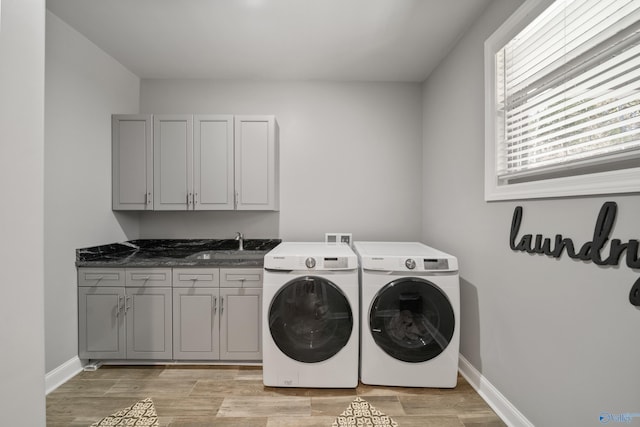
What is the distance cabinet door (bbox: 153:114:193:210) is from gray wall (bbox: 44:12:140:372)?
42cm

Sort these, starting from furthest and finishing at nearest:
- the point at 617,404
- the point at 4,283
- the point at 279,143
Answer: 1. the point at 279,143
2. the point at 617,404
3. the point at 4,283

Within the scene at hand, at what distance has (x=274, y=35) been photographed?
7.05 feet

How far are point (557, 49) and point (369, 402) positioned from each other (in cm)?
228

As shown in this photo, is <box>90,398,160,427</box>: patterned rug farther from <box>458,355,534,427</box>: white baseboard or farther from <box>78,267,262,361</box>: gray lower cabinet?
<box>458,355,534,427</box>: white baseboard

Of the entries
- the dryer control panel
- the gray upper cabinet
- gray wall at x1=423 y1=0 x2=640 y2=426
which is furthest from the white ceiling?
the dryer control panel

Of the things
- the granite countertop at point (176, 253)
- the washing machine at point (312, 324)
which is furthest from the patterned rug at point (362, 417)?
the granite countertop at point (176, 253)

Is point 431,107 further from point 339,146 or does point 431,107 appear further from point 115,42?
point 115,42

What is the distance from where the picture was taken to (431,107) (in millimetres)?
2752

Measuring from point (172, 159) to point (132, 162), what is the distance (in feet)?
1.20

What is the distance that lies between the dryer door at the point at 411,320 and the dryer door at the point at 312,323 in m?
0.22

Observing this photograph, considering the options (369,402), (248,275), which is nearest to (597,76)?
(369,402)

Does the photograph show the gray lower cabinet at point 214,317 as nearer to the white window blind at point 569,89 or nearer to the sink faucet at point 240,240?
the sink faucet at point 240,240

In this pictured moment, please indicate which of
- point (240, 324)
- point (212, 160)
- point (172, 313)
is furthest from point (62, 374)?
point (212, 160)

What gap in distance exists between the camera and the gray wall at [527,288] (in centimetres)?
108
